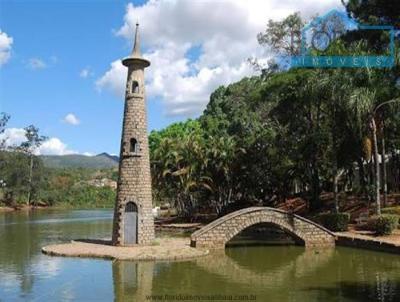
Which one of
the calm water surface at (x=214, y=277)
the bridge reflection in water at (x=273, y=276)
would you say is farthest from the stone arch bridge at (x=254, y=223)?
the calm water surface at (x=214, y=277)

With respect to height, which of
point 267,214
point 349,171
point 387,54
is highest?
point 387,54

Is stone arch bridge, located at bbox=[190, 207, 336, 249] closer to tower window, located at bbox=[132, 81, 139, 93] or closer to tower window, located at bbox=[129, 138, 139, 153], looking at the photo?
tower window, located at bbox=[129, 138, 139, 153]

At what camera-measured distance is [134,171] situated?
91.6ft

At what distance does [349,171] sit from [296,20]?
50.4 feet

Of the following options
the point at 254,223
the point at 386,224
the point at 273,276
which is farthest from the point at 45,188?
the point at 273,276

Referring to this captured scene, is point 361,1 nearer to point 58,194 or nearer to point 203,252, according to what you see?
point 203,252

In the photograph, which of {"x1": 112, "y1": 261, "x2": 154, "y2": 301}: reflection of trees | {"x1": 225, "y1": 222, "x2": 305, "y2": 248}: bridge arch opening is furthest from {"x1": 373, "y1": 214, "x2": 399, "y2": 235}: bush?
{"x1": 112, "y1": 261, "x2": 154, "y2": 301}: reflection of trees

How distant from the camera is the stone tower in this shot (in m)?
27.9

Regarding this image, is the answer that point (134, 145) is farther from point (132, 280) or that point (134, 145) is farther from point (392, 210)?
point (392, 210)

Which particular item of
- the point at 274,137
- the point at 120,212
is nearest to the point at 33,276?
the point at 120,212

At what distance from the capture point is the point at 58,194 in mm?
104625

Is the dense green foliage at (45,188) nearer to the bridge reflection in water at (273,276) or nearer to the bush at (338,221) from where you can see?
the bush at (338,221)

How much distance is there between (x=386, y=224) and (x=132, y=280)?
15.6 m

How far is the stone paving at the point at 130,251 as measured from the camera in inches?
969
